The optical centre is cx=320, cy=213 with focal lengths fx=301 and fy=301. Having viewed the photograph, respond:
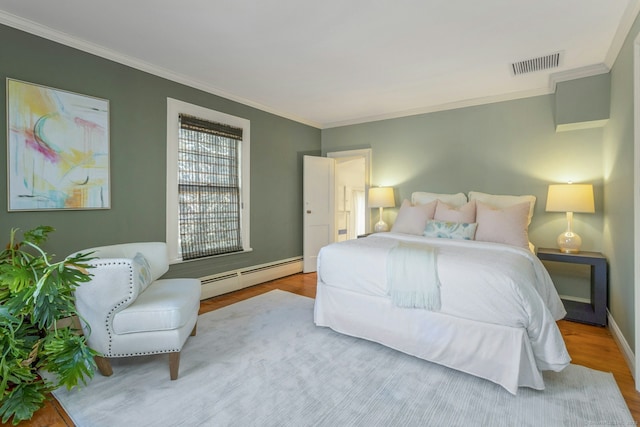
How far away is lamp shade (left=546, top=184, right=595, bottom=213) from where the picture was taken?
3.00 meters

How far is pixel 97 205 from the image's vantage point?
2.70m

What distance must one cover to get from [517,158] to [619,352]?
2225 millimetres

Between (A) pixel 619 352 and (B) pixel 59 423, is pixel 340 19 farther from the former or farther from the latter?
(A) pixel 619 352

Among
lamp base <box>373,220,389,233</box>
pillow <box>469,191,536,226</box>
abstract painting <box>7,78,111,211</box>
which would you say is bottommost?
lamp base <box>373,220,389,233</box>

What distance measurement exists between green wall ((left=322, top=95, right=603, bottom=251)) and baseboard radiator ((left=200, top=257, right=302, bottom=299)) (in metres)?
1.81

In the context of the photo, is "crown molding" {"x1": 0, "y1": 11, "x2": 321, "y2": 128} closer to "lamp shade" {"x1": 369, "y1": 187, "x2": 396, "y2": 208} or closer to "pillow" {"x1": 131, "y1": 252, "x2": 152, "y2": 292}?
"pillow" {"x1": 131, "y1": 252, "x2": 152, "y2": 292}

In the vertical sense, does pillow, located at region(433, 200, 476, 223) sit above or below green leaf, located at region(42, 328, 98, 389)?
above

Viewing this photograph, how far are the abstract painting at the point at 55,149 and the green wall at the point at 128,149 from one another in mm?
58

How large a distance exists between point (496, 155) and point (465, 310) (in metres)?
2.65

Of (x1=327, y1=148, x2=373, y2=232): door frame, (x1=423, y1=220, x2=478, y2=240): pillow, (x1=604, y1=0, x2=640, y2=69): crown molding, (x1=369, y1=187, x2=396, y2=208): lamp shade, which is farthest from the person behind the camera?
(x1=327, y1=148, x2=373, y2=232): door frame

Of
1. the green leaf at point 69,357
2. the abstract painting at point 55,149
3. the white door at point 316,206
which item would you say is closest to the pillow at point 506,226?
the white door at point 316,206

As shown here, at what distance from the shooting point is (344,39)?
251 cm

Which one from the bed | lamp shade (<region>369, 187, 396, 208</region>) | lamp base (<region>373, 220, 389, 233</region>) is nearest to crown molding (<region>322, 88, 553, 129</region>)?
lamp shade (<region>369, 187, 396, 208</region>)

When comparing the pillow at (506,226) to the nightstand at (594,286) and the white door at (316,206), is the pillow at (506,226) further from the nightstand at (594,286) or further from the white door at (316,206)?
the white door at (316,206)
